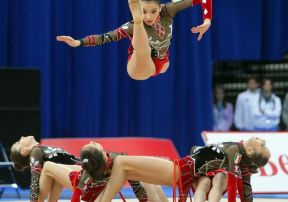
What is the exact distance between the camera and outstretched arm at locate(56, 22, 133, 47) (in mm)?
4887

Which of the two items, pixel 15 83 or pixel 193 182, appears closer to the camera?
pixel 193 182

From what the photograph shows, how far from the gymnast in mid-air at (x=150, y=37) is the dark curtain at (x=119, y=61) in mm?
3639

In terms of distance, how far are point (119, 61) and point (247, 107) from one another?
184cm

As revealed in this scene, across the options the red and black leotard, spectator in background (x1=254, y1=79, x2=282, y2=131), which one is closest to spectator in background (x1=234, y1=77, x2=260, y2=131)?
spectator in background (x1=254, y1=79, x2=282, y2=131)

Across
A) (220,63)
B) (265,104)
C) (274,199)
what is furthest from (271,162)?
(220,63)

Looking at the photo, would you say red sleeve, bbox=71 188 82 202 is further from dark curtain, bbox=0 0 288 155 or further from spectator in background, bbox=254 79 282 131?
spectator in background, bbox=254 79 282 131

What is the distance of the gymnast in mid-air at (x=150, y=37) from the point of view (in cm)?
474

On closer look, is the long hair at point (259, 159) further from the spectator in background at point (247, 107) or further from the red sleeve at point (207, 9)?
the spectator in background at point (247, 107)

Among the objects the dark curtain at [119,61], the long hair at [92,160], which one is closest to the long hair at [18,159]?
the long hair at [92,160]

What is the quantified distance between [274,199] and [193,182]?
2200 millimetres

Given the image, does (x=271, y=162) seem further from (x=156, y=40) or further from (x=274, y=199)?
(x=156, y=40)

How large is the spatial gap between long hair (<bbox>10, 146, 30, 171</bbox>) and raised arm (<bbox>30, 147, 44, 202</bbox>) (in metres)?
0.10

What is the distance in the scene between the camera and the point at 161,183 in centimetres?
468

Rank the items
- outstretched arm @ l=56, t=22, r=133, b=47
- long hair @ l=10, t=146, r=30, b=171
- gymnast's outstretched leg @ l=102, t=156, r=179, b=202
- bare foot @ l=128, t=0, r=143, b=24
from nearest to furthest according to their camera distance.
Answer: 1. bare foot @ l=128, t=0, r=143, b=24
2. gymnast's outstretched leg @ l=102, t=156, r=179, b=202
3. outstretched arm @ l=56, t=22, r=133, b=47
4. long hair @ l=10, t=146, r=30, b=171
